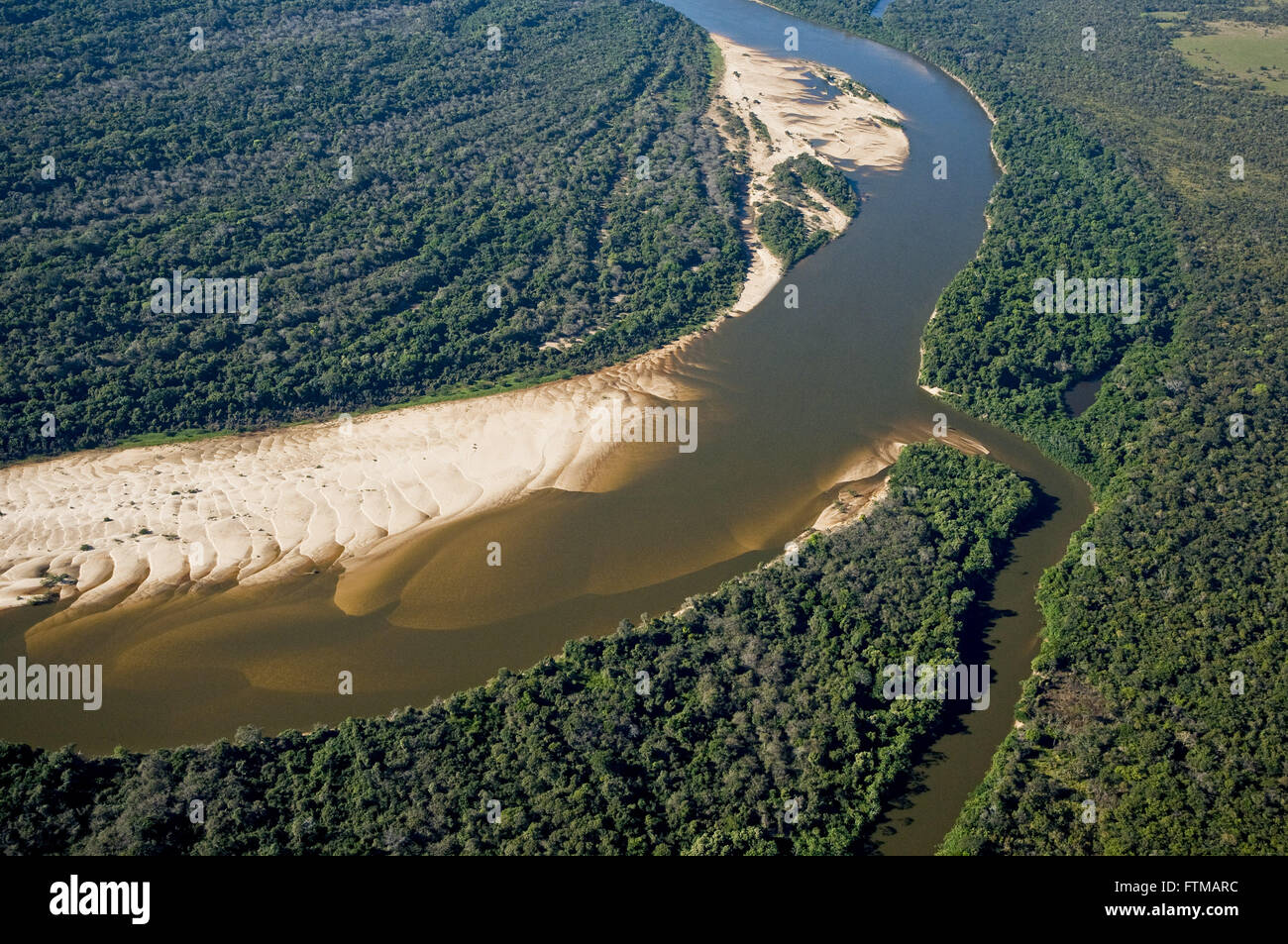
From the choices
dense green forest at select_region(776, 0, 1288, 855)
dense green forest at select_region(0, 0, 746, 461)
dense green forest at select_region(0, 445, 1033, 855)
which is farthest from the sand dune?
dense green forest at select_region(776, 0, 1288, 855)

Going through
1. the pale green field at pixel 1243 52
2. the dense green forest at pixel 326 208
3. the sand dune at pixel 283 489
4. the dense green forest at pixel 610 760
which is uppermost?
the pale green field at pixel 1243 52

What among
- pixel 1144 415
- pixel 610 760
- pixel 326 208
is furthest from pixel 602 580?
pixel 326 208

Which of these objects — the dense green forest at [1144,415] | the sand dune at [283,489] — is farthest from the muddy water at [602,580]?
the dense green forest at [1144,415]

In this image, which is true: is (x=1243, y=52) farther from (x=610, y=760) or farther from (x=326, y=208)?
(x=610, y=760)

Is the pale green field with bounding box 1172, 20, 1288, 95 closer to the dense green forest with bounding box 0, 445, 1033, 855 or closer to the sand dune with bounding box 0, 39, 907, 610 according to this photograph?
the sand dune with bounding box 0, 39, 907, 610

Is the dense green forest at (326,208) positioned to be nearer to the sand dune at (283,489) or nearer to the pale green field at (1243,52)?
the sand dune at (283,489)
